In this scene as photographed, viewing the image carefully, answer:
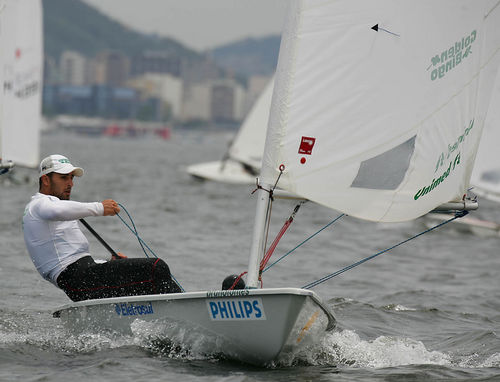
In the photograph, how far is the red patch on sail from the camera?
202 inches

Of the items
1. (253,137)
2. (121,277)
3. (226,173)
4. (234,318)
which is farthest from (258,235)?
(226,173)

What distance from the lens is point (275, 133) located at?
516 cm

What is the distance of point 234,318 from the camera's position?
5.07 meters

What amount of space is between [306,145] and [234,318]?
1.03m

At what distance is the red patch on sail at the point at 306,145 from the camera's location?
5.14 m

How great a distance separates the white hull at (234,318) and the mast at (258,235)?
0.21 meters

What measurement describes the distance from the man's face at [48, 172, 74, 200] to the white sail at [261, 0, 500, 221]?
1.23 meters

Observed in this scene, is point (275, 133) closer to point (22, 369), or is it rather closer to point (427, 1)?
point (427, 1)

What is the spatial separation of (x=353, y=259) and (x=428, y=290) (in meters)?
2.41

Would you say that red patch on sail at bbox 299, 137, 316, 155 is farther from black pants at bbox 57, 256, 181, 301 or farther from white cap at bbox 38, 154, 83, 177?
white cap at bbox 38, 154, 83, 177

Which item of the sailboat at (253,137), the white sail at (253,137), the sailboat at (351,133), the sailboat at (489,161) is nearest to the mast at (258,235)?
the sailboat at (351,133)

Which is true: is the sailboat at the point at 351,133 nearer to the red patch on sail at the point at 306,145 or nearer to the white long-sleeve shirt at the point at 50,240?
the red patch on sail at the point at 306,145

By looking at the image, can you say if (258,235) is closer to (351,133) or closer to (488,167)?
(351,133)

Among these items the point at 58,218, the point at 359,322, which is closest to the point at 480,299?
the point at 359,322
